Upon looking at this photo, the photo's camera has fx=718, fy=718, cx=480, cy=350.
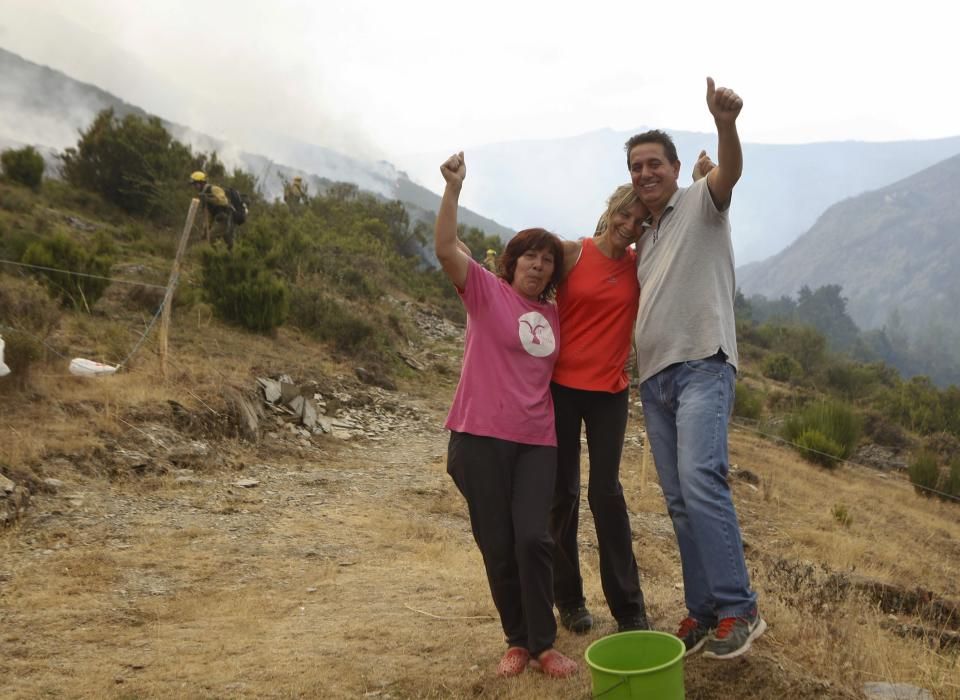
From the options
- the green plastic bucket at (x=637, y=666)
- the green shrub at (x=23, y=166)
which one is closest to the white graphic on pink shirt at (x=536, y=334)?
the green plastic bucket at (x=637, y=666)

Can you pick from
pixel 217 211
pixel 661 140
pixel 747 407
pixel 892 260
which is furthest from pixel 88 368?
pixel 892 260

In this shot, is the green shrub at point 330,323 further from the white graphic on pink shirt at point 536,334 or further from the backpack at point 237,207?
the white graphic on pink shirt at point 536,334

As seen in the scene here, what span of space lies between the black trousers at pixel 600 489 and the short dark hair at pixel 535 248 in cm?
35

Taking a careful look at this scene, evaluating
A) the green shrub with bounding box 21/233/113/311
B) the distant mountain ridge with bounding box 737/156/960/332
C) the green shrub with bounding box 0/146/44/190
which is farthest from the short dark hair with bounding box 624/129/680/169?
the distant mountain ridge with bounding box 737/156/960/332

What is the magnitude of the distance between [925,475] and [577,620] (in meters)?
9.88

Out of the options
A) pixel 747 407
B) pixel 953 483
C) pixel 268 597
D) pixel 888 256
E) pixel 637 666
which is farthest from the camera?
pixel 888 256

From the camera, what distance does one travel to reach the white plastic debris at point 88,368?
606 cm

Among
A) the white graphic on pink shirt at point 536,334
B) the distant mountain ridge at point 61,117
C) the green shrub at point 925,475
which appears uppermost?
the distant mountain ridge at point 61,117

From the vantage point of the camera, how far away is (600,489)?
239 cm

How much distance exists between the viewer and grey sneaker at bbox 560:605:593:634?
2619mm

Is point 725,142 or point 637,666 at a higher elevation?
point 725,142

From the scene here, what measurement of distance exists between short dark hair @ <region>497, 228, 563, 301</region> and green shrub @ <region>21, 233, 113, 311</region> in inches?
274

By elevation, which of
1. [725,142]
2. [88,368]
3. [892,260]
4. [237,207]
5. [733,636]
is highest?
[892,260]

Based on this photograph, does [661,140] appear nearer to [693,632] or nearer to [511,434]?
[511,434]
